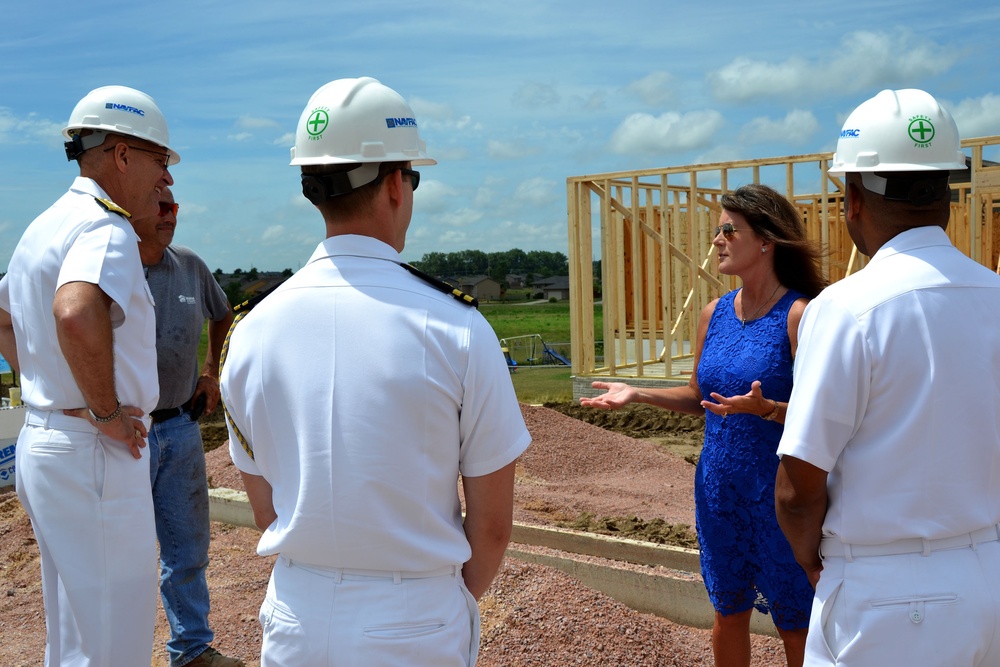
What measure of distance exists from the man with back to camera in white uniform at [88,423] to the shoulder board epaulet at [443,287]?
4.71ft

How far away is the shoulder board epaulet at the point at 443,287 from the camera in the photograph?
6.13 ft

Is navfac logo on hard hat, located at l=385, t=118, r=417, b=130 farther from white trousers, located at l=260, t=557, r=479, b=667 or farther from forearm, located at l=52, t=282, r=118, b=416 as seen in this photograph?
forearm, located at l=52, t=282, r=118, b=416

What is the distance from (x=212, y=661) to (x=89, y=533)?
4.58ft

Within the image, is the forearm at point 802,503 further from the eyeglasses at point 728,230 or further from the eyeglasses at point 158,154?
the eyeglasses at point 158,154

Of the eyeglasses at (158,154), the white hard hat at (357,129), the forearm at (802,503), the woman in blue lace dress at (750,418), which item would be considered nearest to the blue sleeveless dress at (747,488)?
the woman in blue lace dress at (750,418)

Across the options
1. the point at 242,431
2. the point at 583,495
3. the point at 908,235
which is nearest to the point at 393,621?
the point at 242,431

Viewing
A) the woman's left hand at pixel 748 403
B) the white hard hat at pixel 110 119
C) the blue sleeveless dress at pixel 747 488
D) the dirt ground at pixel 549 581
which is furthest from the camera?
the dirt ground at pixel 549 581

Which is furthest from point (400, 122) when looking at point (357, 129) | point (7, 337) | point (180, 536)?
point (180, 536)

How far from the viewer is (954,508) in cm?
193

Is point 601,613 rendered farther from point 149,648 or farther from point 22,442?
point 22,442

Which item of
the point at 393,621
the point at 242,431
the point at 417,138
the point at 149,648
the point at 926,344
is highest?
the point at 417,138

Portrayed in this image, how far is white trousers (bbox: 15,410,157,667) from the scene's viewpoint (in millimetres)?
2869

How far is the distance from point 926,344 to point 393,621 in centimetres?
129

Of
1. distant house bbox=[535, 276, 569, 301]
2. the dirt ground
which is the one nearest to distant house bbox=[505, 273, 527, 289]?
distant house bbox=[535, 276, 569, 301]
